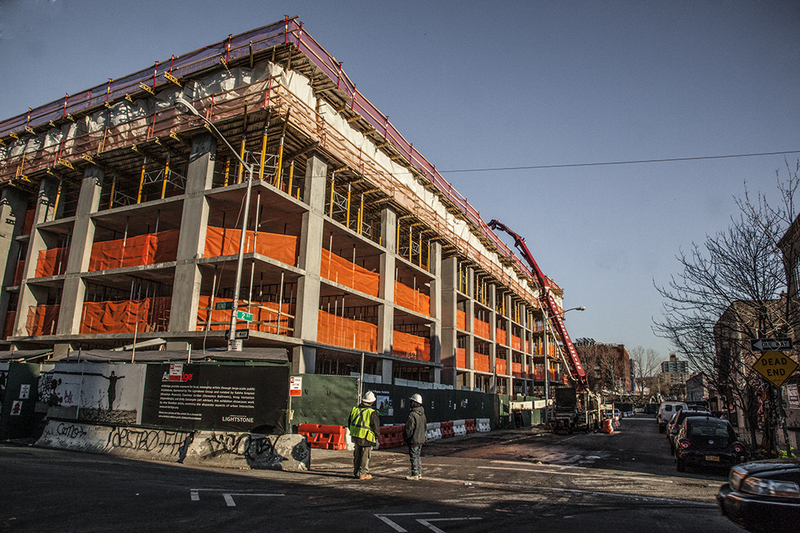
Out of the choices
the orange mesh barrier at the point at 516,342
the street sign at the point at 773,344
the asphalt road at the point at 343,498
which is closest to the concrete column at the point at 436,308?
the orange mesh barrier at the point at 516,342

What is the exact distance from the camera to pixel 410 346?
29.5m

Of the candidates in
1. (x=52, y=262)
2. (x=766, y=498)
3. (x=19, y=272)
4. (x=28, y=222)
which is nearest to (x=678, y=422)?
(x=766, y=498)

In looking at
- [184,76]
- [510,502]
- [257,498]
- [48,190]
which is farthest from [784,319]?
[48,190]

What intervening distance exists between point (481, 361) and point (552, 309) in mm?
Answer: 7220

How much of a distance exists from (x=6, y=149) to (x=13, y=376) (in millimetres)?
21407

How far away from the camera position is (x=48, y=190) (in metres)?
27.6

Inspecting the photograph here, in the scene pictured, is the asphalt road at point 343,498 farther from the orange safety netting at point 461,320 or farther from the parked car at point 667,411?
the orange safety netting at point 461,320

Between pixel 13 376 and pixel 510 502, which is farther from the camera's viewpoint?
pixel 13 376

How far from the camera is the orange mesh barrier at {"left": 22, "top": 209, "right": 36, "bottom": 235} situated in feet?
94.2

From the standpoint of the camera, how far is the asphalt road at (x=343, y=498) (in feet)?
22.1

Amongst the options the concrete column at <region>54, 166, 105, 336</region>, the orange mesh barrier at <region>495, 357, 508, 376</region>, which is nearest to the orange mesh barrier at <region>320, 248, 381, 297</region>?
the concrete column at <region>54, 166, 105, 336</region>

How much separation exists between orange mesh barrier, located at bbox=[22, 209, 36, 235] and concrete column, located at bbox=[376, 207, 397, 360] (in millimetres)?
19907

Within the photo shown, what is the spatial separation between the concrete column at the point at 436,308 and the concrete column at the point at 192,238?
16.1 metres

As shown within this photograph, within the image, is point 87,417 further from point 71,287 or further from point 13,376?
Answer: point 71,287
